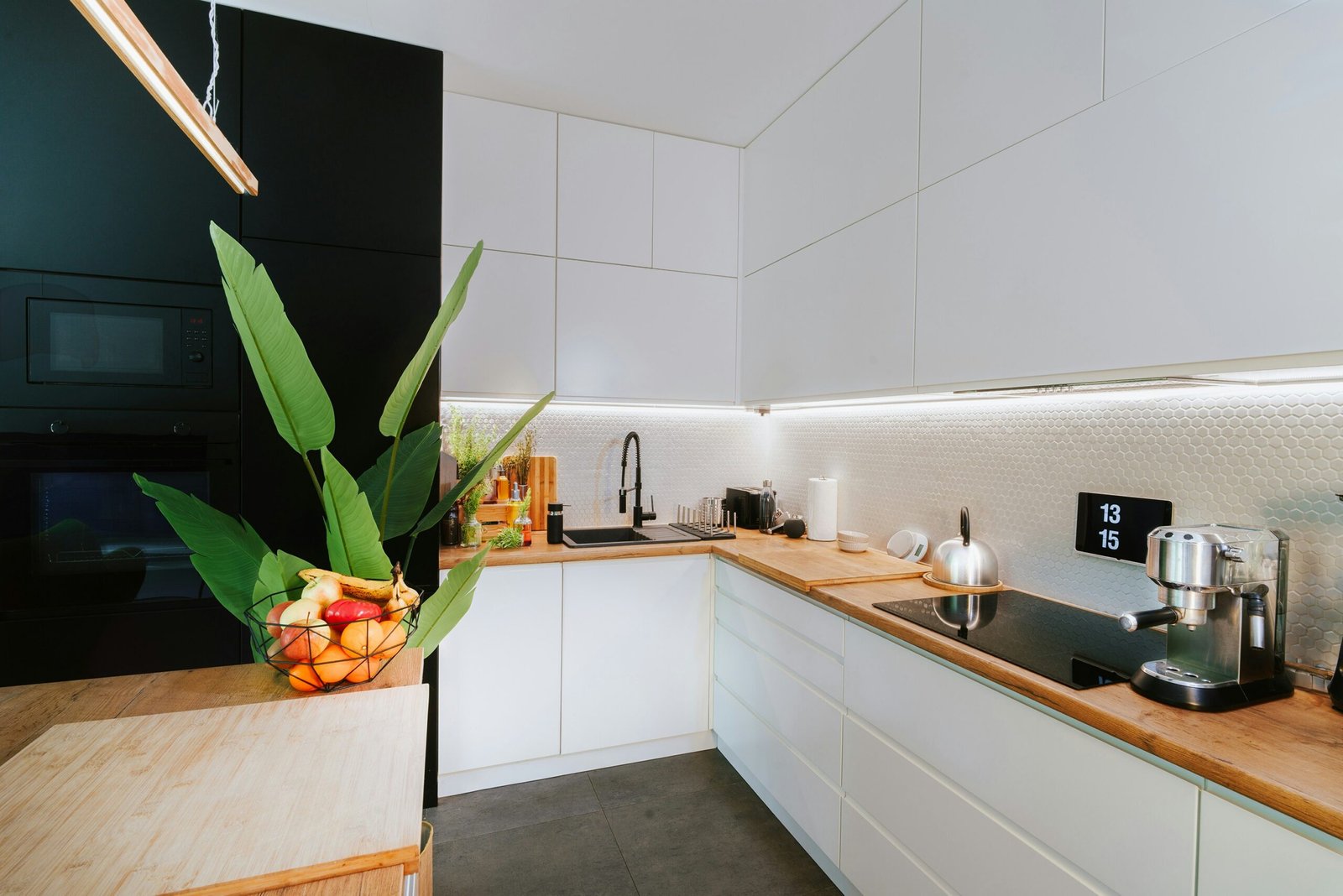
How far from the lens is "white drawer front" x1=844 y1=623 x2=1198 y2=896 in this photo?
3.26 feet

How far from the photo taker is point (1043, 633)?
1466mm

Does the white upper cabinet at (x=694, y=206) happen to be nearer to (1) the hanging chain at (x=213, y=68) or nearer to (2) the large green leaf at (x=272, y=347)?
(1) the hanging chain at (x=213, y=68)

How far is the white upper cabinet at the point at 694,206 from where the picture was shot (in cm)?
289

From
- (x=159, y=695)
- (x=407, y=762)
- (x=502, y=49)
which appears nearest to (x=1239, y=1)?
(x=407, y=762)

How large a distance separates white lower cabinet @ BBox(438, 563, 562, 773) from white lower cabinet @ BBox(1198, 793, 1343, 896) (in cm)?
194

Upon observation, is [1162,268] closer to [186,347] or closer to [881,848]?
[881,848]

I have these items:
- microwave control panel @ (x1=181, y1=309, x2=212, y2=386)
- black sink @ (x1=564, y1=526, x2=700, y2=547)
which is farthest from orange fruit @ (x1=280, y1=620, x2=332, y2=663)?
black sink @ (x1=564, y1=526, x2=700, y2=547)

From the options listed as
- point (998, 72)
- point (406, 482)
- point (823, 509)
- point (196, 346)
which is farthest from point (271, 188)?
point (823, 509)

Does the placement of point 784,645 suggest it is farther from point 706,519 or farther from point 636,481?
point 636,481

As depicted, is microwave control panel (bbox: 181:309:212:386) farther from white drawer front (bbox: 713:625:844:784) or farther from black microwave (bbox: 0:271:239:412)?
white drawer front (bbox: 713:625:844:784)

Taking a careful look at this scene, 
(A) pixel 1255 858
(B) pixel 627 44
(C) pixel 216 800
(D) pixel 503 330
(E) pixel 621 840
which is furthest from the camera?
(D) pixel 503 330

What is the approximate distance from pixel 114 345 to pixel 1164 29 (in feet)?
9.26

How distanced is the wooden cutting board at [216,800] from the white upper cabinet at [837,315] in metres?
1.74

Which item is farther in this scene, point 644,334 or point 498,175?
point 644,334
